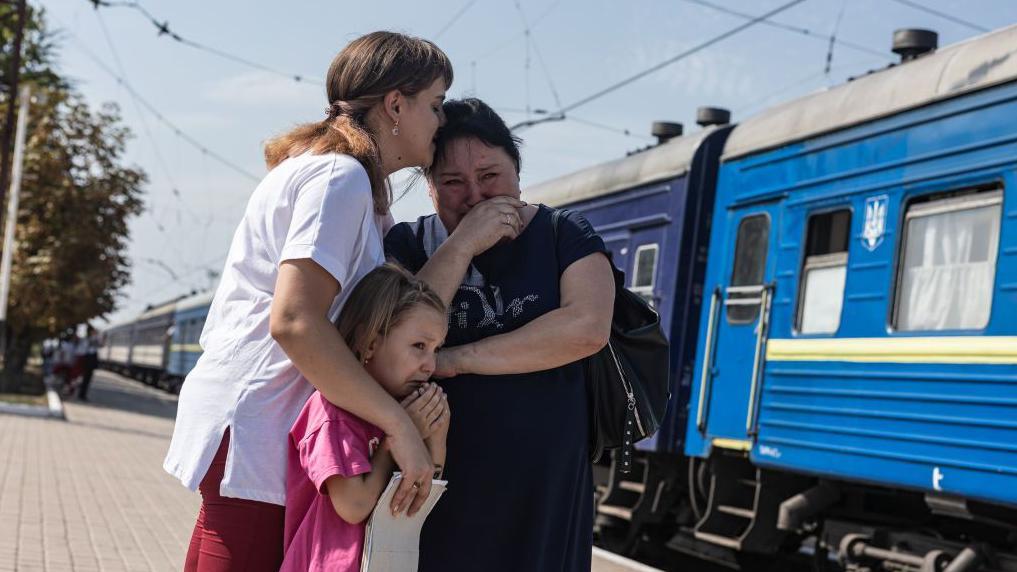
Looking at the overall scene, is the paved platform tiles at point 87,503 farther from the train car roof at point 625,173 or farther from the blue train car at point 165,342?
the blue train car at point 165,342

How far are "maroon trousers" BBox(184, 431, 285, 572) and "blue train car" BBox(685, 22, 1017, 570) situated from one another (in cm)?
499

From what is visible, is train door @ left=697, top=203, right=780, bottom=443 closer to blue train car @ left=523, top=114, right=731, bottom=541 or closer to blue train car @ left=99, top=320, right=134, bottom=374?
blue train car @ left=523, top=114, right=731, bottom=541

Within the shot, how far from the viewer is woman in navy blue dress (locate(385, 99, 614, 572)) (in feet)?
9.77

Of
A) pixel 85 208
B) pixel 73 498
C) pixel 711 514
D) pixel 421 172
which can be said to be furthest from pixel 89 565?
pixel 85 208

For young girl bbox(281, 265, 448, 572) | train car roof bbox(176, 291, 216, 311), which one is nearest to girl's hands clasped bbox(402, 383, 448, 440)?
young girl bbox(281, 265, 448, 572)

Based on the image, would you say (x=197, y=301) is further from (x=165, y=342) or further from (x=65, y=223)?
(x=65, y=223)

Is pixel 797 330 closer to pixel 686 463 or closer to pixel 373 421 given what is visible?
Answer: pixel 686 463

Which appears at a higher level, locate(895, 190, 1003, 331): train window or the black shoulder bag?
locate(895, 190, 1003, 331): train window

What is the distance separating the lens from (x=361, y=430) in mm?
2719

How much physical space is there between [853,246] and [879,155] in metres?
0.58

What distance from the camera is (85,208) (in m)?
29.4

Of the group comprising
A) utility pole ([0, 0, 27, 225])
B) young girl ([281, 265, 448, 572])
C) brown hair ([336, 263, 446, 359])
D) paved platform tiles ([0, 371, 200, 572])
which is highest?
utility pole ([0, 0, 27, 225])

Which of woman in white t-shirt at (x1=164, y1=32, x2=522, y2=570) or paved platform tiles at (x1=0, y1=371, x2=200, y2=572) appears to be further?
paved platform tiles at (x1=0, y1=371, x2=200, y2=572)

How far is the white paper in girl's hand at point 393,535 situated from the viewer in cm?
269
